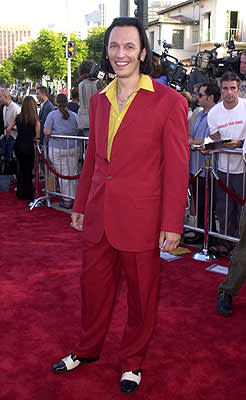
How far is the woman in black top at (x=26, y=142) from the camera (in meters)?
7.97

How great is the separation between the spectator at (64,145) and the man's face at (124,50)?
495cm

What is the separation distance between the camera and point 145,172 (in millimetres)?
2535

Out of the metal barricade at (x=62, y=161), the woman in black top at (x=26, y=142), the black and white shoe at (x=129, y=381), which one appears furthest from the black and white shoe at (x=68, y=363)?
the woman in black top at (x=26, y=142)

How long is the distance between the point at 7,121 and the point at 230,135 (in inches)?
216

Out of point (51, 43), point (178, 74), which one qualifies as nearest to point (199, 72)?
point (178, 74)

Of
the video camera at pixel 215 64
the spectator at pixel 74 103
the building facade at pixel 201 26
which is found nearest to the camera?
the spectator at pixel 74 103

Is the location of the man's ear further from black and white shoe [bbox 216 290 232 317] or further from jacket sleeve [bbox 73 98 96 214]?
black and white shoe [bbox 216 290 232 317]

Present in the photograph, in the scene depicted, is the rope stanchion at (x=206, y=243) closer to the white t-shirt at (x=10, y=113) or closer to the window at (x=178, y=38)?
the white t-shirt at (x=10, y=113)

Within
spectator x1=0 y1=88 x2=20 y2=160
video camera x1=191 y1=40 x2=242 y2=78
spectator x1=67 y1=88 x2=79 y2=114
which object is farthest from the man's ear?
video camera x1=191 y1=40 x2=242 y2=78

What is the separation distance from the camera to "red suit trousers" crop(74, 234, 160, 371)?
2684mm

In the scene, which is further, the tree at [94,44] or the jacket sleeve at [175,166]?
the tree at [94,44]

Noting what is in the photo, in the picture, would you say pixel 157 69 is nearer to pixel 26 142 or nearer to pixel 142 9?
pixel 142 9

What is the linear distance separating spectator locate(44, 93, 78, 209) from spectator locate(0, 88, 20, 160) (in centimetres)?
171

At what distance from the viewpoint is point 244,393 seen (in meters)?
2.83
